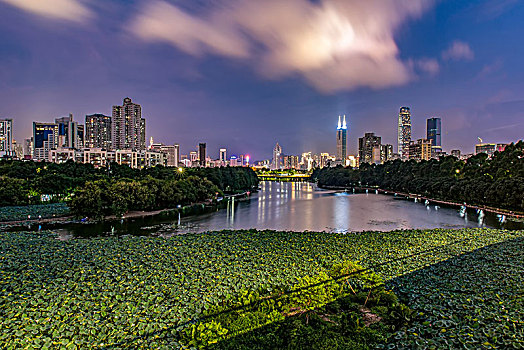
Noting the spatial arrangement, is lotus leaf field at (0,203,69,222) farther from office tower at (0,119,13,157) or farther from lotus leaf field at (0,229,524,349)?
office tower at (0,119,13,157)

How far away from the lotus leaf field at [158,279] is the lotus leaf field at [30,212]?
19786mm

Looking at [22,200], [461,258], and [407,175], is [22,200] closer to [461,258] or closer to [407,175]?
[461,258]

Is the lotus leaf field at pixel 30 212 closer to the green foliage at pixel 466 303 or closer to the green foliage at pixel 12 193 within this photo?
the green foliage at pixel 12 193

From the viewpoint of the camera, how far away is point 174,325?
7.82 meters

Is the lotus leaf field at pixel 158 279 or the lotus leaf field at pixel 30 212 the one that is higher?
the lotus leaf field at pixel 158 279

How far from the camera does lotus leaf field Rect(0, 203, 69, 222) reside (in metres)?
29.9

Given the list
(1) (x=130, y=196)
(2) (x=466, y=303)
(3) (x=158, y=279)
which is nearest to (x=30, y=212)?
(1) (x=130, y=196)

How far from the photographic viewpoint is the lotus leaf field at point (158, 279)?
732cm

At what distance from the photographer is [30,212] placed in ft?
105

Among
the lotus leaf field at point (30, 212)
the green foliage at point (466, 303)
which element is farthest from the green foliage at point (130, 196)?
the green foliage at point (466, 303)

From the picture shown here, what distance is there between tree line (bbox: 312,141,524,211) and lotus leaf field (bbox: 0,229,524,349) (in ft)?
92.6

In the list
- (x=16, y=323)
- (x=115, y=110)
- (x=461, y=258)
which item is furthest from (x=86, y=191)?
(x=115, y=110)

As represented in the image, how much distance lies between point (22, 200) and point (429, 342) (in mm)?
45552

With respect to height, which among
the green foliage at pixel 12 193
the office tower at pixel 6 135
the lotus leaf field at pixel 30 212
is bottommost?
the lotus leaf field at pixel 30 212
